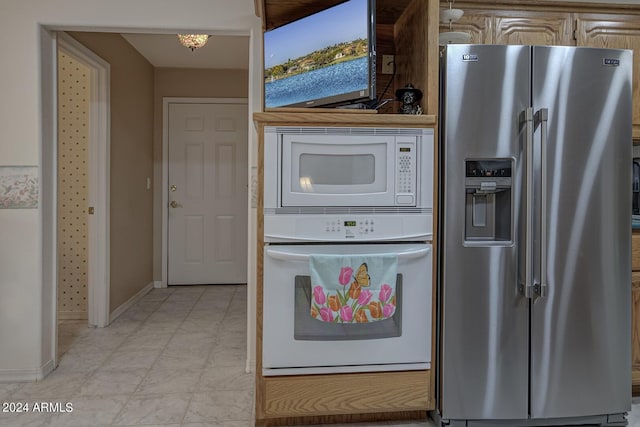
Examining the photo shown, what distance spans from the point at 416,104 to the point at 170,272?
12.3 feet

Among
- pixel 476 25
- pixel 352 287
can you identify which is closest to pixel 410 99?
pixel 476 25

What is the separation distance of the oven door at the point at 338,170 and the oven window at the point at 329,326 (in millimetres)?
352

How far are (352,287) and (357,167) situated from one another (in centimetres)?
51

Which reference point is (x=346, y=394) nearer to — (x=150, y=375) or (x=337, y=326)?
(x=337, y=326)

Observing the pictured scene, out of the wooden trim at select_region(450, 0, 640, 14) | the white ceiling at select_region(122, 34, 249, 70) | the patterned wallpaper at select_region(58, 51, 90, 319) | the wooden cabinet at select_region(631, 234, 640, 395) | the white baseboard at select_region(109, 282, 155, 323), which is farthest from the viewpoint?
the white ceiling at select_region(122, 34, 249, 70)

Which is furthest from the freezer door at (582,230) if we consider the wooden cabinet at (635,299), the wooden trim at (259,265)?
the wooden trim at (259,265)

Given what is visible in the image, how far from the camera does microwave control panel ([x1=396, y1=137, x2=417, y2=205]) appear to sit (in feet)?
6.15

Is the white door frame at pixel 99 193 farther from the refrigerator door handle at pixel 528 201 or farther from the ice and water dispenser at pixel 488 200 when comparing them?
the refrigerator door handle at pixel 528 201

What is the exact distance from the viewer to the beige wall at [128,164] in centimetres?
356

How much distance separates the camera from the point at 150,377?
251 cm

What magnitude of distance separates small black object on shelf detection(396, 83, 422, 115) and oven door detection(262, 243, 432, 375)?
0.61 meters

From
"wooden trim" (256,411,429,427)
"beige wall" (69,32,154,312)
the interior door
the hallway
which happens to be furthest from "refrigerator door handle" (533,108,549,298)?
the interior door

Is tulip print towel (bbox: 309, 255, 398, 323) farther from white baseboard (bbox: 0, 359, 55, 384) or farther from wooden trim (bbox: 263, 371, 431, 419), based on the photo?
white baseboard (bbox: 0, 359, 55, 384)

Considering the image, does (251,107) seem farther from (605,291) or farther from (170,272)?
(170,272)
